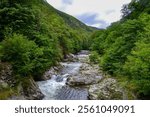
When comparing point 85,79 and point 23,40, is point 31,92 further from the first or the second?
point 85,79

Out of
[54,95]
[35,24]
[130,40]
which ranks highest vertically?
[35,24]

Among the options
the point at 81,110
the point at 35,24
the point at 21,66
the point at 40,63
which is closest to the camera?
the point at 81,110

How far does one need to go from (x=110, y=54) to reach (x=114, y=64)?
329 centimetres

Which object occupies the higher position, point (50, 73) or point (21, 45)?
point (21, 45)

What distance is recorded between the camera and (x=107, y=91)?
35281 millimetres

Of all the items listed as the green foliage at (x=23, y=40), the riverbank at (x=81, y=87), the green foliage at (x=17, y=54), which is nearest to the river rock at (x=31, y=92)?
the riverbank at (x=81, y=87)

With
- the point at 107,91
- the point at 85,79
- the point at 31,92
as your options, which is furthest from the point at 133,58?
the point at 85,79

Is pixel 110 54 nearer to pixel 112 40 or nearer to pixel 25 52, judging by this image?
pixel 25 52

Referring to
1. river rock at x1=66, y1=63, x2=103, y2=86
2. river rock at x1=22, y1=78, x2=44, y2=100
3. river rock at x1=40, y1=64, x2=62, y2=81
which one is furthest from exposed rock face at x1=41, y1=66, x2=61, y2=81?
river rock at x1=22, y1=78, x2=44, y2=100

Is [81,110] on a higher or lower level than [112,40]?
lower

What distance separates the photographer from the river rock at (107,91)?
33950mm

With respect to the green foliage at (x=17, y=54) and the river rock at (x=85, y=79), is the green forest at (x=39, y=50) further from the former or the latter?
the river rock at (x=85, y=79)

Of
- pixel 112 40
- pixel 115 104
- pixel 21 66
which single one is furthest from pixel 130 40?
pixel 115 104

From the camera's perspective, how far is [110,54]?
145 ft
